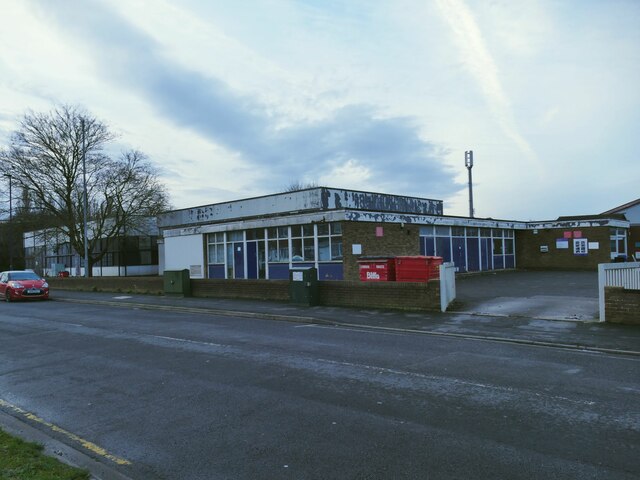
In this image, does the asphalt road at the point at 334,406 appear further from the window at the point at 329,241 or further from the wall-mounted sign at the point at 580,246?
the wall-mounted sign at the point at 580,246

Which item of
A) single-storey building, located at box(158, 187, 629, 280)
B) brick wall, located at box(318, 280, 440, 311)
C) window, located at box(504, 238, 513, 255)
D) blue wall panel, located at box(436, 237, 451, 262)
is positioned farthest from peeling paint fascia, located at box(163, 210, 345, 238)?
window, located at box(504, 238, 513, 255)

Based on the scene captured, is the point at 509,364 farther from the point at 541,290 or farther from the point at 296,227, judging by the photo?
the point at 296,227

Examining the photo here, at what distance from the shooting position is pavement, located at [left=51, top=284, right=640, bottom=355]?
33.0 ft

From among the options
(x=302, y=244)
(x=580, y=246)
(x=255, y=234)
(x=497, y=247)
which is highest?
(x=255, y=234)

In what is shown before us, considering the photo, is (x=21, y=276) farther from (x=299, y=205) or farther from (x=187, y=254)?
(x=299, y=205)

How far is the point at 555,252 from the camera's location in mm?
33469

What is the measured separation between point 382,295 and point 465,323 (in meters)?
3.78

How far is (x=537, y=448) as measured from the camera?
4.46 meters

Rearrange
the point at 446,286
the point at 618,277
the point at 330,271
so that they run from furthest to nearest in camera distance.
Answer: the point at 330,271
the point at 446,286
the point at 618,277

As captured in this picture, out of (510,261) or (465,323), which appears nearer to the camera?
(465,323)

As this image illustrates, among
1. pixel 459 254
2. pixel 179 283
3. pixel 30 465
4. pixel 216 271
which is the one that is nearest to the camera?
pixel 30 465

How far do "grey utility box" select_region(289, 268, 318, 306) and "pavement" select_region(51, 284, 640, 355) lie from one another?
323 mm

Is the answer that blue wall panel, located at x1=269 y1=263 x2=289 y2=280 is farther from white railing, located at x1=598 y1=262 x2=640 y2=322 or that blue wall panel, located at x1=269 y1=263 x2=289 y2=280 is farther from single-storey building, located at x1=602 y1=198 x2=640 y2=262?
single-storey building, located at x1=602 y1=198 x2=640 y2=262

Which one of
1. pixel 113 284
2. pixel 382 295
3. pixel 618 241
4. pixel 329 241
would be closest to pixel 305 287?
pixel 382 295
